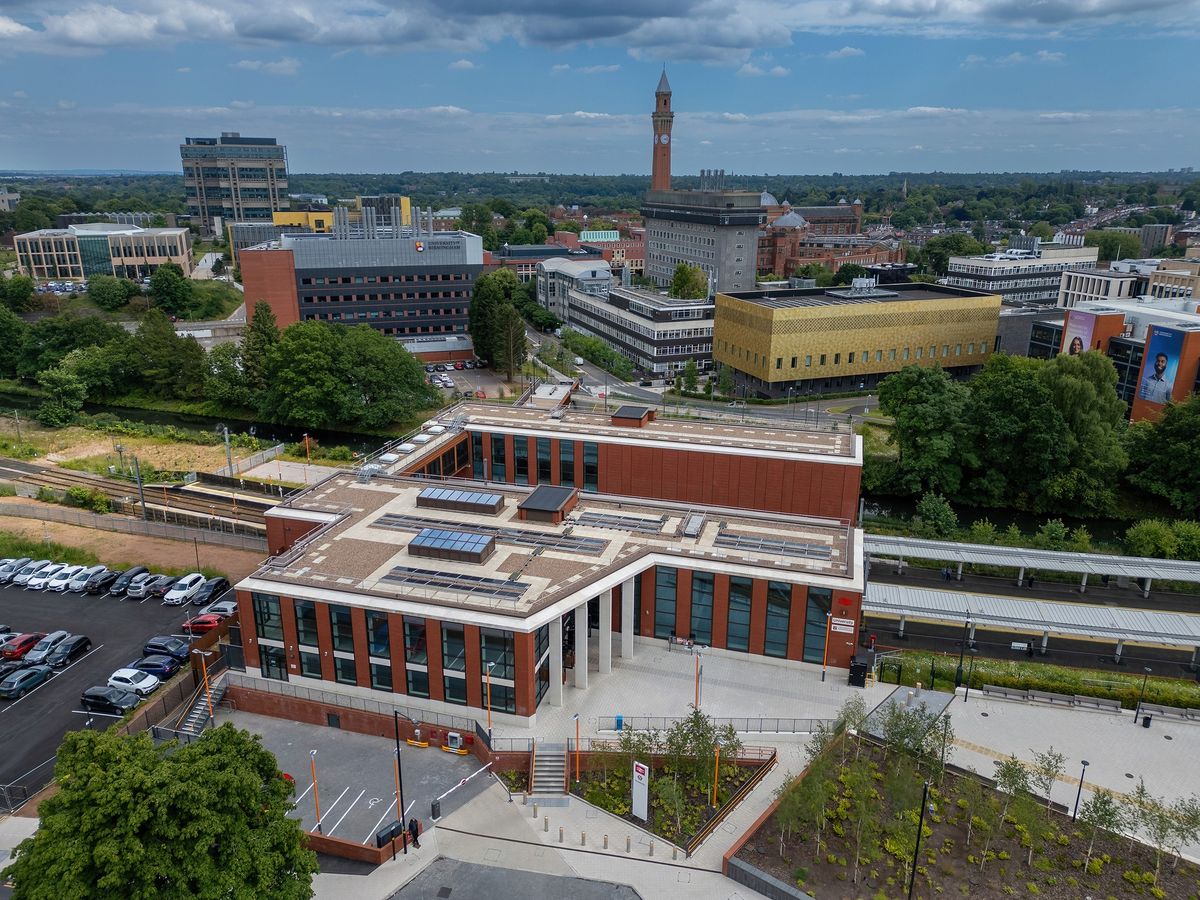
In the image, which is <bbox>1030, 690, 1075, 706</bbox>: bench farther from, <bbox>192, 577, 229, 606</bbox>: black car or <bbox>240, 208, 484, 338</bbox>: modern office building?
<bbox>240, 208, 484, 338</bbox>: modern office building

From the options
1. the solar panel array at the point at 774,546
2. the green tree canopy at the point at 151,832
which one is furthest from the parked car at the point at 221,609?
the solar panel array at the point at 774,546

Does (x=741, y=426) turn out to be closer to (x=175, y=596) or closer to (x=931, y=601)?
(x=931, y=601)

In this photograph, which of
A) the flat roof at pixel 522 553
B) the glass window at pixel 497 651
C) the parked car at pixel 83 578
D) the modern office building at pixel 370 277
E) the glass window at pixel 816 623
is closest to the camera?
the glass window at pixel 497 651

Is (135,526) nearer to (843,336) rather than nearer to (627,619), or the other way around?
(627,619)

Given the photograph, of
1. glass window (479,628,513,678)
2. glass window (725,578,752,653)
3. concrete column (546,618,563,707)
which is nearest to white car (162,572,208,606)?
glass window (479,628,513,678)

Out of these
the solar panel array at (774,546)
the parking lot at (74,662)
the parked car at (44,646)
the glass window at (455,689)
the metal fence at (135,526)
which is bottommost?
the parking lot at (74,662)

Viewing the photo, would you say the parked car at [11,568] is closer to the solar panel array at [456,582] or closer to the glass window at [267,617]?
the glass window at [267,617]

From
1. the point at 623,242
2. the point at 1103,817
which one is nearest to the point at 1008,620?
the point at 1103,817
